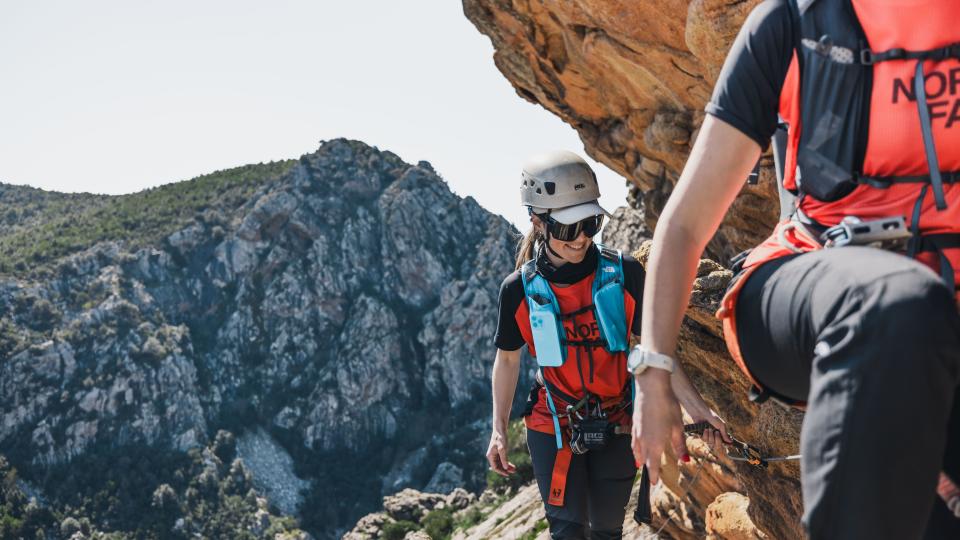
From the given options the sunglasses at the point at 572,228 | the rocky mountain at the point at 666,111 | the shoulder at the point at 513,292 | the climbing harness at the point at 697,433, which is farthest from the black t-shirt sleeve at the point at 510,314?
the rocky mountain at the point at 666,111

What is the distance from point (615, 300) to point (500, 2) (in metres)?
10.1

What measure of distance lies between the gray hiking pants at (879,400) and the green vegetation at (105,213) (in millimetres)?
98395

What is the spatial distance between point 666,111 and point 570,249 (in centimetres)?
776

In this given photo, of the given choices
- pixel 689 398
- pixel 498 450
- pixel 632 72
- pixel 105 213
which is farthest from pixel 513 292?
pixel 105 213

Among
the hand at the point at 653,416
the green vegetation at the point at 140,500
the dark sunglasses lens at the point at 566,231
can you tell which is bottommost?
the green vegetation at the point at 140,500

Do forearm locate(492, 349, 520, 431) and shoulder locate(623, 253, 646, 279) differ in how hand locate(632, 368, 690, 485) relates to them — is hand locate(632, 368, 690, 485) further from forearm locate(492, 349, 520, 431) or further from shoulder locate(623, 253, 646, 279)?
forearm locate(492, 349, 520, 431)

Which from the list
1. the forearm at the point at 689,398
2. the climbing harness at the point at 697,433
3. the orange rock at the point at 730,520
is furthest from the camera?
the orange rock at the point at 730,520

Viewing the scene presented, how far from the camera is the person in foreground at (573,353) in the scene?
3930 mm

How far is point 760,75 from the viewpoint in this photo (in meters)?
1.72

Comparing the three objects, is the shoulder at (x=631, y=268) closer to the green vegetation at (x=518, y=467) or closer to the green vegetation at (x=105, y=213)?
the green vegetation at (x=518, y=467)

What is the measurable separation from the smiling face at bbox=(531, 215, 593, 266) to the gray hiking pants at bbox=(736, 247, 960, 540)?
2685 millimetres

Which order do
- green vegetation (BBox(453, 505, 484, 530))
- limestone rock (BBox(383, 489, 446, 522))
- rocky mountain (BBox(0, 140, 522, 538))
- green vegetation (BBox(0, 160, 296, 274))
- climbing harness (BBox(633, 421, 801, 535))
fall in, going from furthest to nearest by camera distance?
green vegetation (BBox(0, 160, 296, 274))
rocky mountain (BBox(0, 140, 522, 538))
limestone rock (BBox(383, 489, 446, 522))
green vegetation (BBox(453, 505, 484, 530))
climbing harness (BBox(633, 421, 801, 535))

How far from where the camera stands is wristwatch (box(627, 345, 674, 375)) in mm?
1643

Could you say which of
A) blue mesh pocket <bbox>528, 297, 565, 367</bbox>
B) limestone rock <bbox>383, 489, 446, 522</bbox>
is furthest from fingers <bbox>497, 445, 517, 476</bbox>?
limestone rock <bbox>383, 489, 446, 522</bbox>
